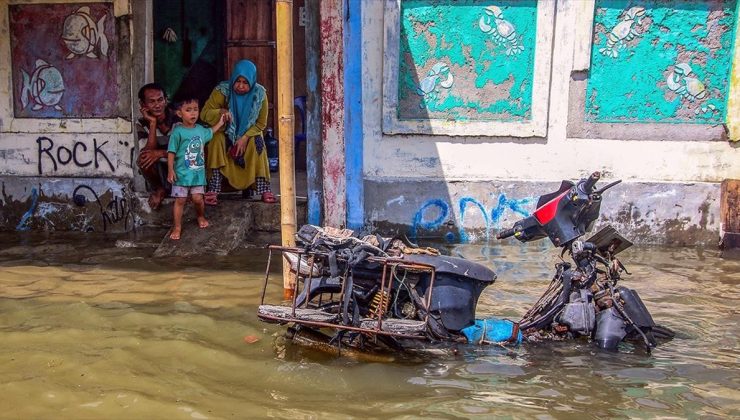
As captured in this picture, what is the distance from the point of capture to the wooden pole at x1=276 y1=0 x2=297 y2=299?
5277 millimetres

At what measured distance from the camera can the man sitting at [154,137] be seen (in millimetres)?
7645

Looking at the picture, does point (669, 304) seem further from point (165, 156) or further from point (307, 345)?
point (165, 156)

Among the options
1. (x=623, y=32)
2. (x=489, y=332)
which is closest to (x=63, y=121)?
(x=489, y=332)

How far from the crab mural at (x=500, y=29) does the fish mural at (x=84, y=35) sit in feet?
13.5

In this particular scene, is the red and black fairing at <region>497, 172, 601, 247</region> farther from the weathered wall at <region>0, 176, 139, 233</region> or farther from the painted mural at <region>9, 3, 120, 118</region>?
the painted mural at <region>9, 3, 120, 118</region>

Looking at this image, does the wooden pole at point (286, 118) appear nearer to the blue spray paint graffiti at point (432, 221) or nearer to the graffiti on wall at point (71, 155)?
the blue spray paint graffiti at point (432, 221)

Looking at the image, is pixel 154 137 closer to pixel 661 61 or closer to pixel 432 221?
pixel 432 221

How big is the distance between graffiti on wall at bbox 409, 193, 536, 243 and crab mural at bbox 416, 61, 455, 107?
1.16 metres

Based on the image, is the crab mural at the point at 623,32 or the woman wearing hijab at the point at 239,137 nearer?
the crab mural at the point at 623,32

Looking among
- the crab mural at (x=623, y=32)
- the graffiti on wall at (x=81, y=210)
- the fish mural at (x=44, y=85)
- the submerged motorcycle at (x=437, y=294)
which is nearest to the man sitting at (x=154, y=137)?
the graffiti on wall at (x=81, y=210)

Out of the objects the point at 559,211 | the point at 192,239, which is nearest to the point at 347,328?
the point at 559,211

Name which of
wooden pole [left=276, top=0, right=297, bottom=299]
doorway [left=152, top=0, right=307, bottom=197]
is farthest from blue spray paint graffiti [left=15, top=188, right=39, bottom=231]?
wooden pole [left=276, top=0, right=297, bottom=299]

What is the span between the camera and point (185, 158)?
7207 mm

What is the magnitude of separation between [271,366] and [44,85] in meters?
5.39
